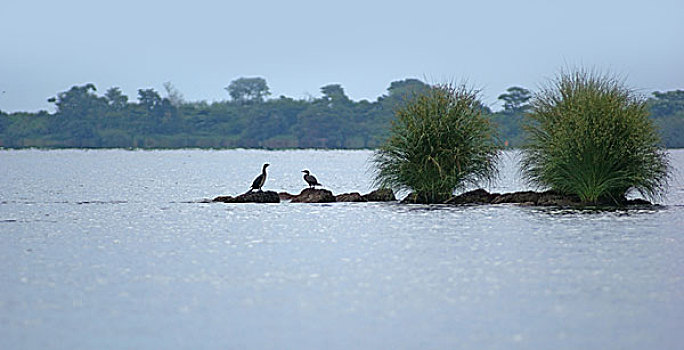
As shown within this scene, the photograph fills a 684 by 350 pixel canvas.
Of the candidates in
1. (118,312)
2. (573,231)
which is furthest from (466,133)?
(118,312)

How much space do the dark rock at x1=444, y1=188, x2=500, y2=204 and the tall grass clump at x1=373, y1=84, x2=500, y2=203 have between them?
0.75 ft

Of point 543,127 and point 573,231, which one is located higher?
point 543,127

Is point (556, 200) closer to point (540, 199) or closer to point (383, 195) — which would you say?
point (540, 199)

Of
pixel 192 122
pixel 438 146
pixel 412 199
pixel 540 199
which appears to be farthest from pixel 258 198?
pixel 192 122

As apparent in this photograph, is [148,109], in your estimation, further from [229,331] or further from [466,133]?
[229,331]

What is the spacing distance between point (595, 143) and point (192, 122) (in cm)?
13932

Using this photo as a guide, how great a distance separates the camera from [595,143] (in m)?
25.0

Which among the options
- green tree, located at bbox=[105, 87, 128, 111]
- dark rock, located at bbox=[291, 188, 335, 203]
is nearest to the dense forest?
green tree, located at bbox=[105, 87, 128, 111]

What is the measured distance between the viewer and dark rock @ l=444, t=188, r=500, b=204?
27.3 meters

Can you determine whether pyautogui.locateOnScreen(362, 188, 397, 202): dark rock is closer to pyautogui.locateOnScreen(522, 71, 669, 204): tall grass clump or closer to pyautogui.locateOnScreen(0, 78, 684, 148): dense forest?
pyautogui.locateOnScreen(522, 71, 669, 204): tall grass clump

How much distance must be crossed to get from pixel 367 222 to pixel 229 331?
1227cm

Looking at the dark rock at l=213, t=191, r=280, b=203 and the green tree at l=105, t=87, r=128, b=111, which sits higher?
the green tree at l=105, t=87, r=128, b=111

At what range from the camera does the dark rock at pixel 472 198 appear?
27297mm

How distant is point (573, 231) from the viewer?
2014 cm
